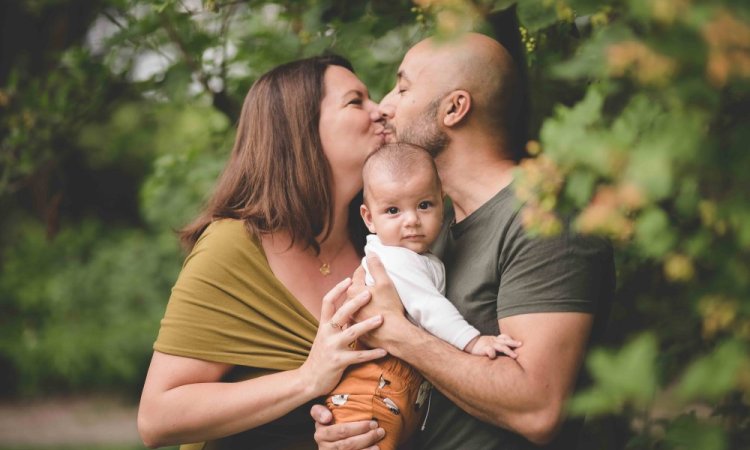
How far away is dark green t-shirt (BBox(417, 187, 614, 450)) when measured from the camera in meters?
2.23

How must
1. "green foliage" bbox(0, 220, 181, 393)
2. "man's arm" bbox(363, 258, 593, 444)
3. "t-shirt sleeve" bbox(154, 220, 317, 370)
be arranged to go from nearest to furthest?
"man's arm" bbox(363, 258, 593, 444) < "t-shirt sleeve" bbox(154, 220, 317, 370) < "green foliage" bbox(0, 220, 181, 393)

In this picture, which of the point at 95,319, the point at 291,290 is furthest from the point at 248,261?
the point at 95,319

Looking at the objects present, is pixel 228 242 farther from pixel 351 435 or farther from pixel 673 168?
pixel 673 168

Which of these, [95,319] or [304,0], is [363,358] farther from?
[95,319]

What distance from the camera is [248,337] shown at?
261cm

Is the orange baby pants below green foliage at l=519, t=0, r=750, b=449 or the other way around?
below

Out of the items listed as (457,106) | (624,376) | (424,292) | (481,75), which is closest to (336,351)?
(424,292)

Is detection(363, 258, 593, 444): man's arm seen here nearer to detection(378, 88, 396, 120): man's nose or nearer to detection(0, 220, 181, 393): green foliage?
detection(378, 88, 396, 120): man's nose

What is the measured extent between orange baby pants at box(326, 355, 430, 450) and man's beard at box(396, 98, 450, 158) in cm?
79

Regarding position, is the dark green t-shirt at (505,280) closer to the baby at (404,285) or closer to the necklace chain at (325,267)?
the baby at (404,285)

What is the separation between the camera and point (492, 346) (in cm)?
224

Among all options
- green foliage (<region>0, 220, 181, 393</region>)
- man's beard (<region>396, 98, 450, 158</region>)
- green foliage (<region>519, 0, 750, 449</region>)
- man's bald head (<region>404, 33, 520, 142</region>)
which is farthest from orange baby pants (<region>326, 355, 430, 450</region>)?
green foliage (<region>0, 220, 181, 393</region>)

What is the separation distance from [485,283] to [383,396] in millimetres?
468

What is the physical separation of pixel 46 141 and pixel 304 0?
70.1 inches
